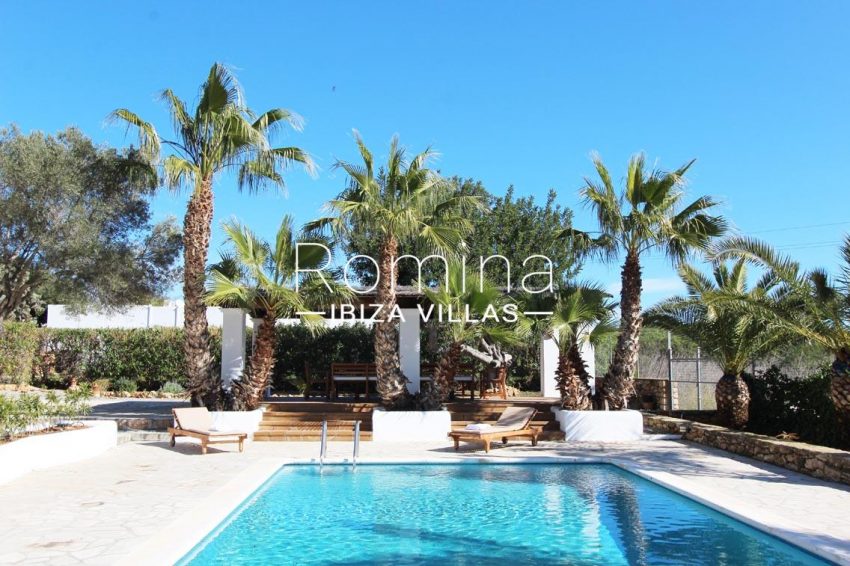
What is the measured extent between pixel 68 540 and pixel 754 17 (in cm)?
1660

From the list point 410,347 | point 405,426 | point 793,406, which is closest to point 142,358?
point 410,347

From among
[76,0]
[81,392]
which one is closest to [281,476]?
[81,392]

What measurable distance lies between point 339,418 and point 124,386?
11.1 meters

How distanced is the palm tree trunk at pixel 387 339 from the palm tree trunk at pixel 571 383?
3845mm

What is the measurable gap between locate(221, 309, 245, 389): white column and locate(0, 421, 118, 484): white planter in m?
3.46

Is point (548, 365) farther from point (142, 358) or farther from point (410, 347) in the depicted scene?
point (142, 358)

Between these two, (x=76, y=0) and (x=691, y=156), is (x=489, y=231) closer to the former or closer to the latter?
(x=691, y=156)

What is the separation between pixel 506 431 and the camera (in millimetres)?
13820

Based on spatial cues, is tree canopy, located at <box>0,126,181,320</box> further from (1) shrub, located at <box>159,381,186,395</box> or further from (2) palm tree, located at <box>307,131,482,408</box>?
(2) palm tree, located at <box>307,131,482,408</box>

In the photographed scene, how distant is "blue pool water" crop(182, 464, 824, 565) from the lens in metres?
6.60

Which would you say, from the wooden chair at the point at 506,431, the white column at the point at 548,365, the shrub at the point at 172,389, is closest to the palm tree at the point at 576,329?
the wooden chair at the point at 506,431

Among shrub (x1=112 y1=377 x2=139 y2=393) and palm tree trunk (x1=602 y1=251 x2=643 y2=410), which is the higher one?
palm tree trunk (x1=602 y1=251 x2=643 y2=410)

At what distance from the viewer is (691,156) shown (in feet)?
47.8

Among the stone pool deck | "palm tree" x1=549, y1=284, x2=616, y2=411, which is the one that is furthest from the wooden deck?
"palm tree" x1=549, y1=284, x2=616, y2=411
